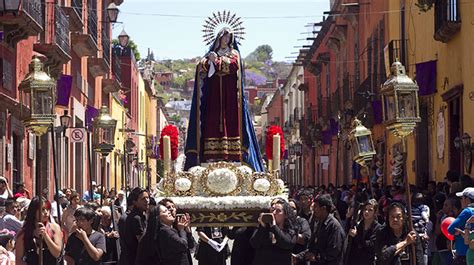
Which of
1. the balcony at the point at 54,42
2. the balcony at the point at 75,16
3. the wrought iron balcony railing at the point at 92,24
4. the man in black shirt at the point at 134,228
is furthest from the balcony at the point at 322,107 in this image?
the man in black shirt at the point at 134,228

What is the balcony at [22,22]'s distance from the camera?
21500mm

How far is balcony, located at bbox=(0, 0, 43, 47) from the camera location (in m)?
21.5

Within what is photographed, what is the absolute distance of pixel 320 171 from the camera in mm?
53719

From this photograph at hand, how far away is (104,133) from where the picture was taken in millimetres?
16984

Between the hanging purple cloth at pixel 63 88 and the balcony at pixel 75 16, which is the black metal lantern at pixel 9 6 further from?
the balcony at pixel 75 16

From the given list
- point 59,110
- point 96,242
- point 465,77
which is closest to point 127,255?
point 96,242

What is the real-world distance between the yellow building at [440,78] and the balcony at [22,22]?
7.98m

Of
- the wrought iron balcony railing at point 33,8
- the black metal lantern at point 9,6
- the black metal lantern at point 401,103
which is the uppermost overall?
the wrought iron balcony railing at point 33,8

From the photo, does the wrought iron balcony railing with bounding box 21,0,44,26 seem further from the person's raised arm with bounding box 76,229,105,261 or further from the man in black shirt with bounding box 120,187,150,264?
the person's raised arm with bounding box 76,229,105,261

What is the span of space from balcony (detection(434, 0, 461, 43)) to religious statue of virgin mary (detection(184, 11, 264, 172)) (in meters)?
6.91

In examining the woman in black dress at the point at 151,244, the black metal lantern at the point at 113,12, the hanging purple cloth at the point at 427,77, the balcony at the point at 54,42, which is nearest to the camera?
the woman in black dress at the point at 151,244

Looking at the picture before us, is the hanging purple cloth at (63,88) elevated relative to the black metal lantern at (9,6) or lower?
lower

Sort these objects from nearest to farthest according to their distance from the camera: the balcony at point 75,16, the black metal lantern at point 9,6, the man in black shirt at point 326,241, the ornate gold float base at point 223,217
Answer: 1. the man in black shirt at point 326,241
2. the ornate gold float base at point 223,217
3. the black metal lantern at point 9,6
4. the balcony at point 75,16

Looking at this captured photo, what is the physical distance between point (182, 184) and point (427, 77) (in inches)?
467
